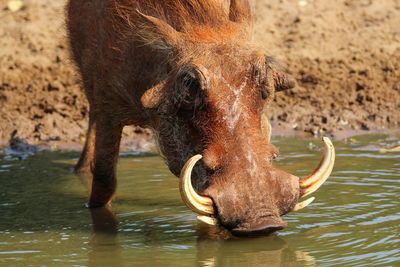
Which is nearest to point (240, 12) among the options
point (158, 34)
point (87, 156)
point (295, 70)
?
point (158, 34)

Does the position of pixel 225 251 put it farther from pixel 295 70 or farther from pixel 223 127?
pixel 295 70

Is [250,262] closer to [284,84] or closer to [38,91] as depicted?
[284,84]

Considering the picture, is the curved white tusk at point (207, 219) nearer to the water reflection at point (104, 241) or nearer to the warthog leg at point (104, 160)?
the water reflection at point (104, 241)

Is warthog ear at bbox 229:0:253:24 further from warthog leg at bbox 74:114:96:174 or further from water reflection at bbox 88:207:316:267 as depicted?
warthog leg at bbox 74:114:96:174

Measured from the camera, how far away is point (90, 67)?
6445mm

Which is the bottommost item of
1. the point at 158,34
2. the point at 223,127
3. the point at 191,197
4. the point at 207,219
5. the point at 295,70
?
the point at 207,219

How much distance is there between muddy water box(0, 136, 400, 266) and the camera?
16.3 feet

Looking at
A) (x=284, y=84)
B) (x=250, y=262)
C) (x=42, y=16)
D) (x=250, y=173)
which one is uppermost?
(x=42, y=16)

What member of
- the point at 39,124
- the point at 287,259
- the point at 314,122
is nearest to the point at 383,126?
the point at 314,122

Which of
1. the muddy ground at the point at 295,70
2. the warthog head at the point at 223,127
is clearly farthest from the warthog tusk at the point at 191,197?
the muddy ground at the point at 295,70

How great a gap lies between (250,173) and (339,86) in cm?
475

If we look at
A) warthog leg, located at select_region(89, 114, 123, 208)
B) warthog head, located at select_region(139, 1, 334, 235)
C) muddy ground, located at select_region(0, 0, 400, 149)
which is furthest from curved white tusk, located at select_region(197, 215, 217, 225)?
muddy ground, located at select_region(0, 0, 400, 149)

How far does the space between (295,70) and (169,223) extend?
13.5 feet

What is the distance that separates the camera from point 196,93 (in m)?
5.15
